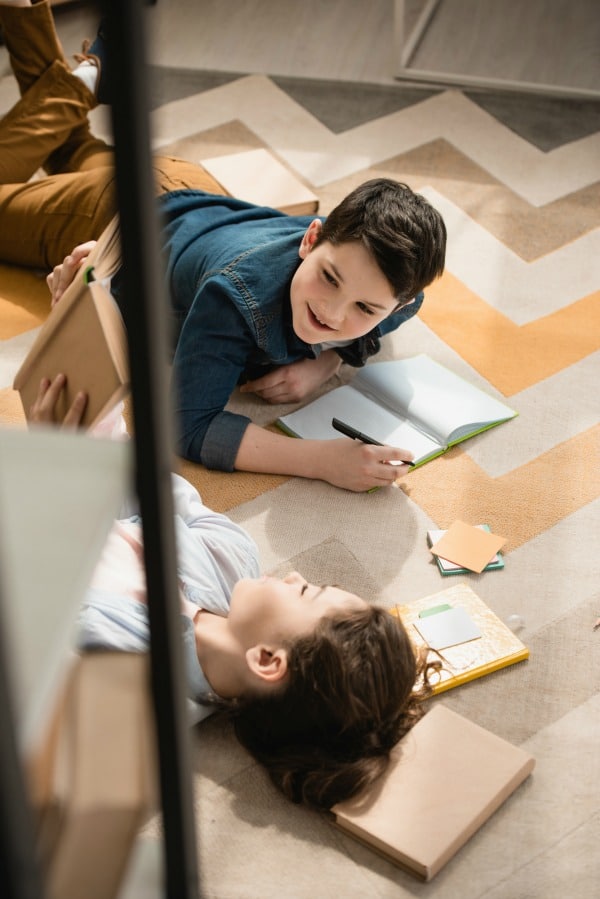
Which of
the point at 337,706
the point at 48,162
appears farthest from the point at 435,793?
the point at 48,162

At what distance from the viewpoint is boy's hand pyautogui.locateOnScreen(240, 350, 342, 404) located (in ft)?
6.79

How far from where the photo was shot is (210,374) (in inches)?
75.6

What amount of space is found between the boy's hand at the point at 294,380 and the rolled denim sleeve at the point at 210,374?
15 centimetres

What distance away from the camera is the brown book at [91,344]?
2.82ft

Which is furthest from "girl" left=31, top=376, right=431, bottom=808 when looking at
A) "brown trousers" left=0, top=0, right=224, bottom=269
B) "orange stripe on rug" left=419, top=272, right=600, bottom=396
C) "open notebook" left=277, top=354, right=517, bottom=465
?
"brown trousers" left=0, top=0, right=224, bottom=269

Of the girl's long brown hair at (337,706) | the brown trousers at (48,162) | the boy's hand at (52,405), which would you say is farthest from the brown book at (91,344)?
the brown trousers at (48,162)

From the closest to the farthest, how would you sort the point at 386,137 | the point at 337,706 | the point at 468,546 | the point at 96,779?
the point at 96,779 → the point at 337,706 → the point at 468,546 → the point at 386,137

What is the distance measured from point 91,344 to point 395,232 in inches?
39.9

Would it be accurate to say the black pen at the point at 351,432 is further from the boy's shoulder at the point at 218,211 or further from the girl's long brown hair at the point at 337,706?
the girl's long brown hair at the point at 337,706

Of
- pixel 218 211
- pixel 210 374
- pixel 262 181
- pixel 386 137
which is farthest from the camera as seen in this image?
pixel 386 137

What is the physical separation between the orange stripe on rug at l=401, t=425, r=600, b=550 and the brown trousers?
0.89 meters

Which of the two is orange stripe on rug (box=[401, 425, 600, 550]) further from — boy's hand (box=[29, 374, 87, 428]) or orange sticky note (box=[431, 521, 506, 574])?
boy's hand (box=[29, 374, 87, 428])

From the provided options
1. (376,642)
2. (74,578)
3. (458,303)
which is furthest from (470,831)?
(458,303)

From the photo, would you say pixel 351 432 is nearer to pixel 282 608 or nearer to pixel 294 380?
pixel 294 380
